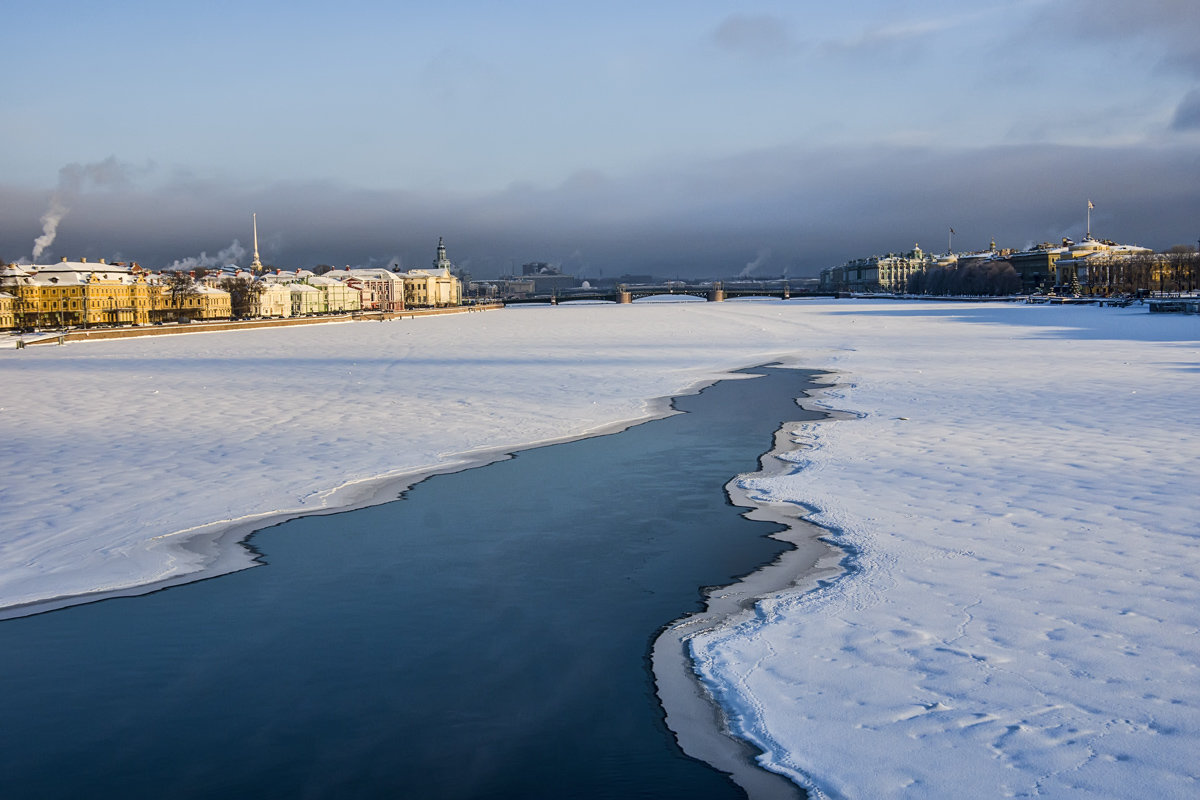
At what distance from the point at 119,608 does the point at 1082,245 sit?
135 m

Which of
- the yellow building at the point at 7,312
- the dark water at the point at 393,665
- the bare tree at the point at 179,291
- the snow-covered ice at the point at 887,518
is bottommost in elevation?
the dark water at the point at 393,665

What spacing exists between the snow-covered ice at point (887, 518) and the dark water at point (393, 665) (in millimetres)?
631

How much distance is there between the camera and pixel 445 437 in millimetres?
13523

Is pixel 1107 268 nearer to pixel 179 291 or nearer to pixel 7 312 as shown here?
pixel 179 291

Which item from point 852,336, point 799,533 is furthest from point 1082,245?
point 799,533

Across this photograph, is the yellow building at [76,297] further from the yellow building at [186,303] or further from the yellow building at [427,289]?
the yellow building at [427,289]

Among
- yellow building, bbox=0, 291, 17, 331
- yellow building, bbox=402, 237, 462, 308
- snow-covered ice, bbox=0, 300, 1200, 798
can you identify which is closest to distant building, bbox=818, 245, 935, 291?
yellow building, bbox=402, 237, 462, 308

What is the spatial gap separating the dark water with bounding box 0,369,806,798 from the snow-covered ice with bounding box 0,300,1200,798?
2.07ft

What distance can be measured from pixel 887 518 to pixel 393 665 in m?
4.31

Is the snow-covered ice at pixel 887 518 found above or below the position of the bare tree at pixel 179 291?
below

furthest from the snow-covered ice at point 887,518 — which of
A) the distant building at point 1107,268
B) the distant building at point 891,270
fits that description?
the distant building at point 891,270

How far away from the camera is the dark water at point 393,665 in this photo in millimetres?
4688

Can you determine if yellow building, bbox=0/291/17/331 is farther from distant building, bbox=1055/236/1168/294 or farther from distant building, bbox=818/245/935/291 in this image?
distant building, bbox=818/245/935/291

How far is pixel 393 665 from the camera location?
5.90 metres
